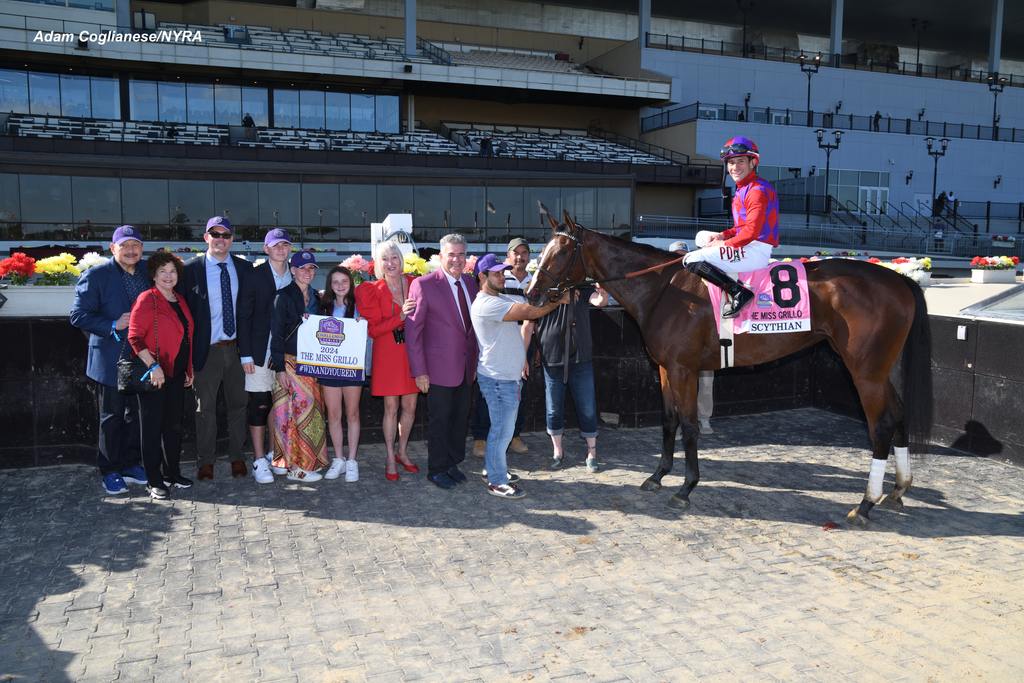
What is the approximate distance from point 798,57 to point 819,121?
888 cm

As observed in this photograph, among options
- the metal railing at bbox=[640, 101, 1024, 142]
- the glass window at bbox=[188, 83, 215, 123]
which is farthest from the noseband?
the metal railing at bbox=[640, 101, 1024, 142]

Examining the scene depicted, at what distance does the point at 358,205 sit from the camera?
32656mm

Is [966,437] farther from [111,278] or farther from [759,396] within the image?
[111,278]

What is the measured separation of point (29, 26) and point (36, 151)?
15.3 metres

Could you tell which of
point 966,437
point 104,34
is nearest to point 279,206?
point 104,34

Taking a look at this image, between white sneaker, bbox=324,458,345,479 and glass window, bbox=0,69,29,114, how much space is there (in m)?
43.4

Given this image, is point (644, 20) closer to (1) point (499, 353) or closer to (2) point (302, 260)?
(2) point (302, 260)

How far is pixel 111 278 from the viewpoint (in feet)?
22.9

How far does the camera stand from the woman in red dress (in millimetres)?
7410

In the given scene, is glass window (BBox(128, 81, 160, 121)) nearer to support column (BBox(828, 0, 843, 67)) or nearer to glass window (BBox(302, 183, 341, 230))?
glass window (BBox(302, 183, 341, 230))

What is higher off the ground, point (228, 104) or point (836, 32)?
point (836, 32)

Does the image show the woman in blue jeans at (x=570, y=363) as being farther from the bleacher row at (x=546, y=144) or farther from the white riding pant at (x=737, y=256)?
the bleacher row at (x=546, y=144)

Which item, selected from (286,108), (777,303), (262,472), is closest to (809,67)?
(286,108)

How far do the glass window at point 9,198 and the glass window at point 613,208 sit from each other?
73.9 ft
